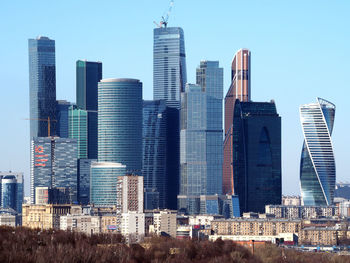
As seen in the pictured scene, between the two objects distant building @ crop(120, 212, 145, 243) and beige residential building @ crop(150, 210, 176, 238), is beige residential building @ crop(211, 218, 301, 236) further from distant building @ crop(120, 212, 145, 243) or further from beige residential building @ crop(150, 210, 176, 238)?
distant building @ crop(120, 212, 145, 243)

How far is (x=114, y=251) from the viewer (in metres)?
91.8

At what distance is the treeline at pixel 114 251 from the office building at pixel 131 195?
59.5 meters

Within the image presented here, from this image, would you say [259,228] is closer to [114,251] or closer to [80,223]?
[80,223]

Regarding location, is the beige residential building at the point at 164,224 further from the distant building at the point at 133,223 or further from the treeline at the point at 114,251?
the treeline at the point at 114,251

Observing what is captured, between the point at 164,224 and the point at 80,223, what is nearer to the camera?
the point at 164,224

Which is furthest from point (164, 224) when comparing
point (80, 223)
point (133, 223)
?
point (80, 223)

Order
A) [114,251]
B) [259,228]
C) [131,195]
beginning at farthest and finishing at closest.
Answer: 1. [259,228]
2. [131,195]
3. [114,251]

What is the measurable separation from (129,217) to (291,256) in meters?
62.6

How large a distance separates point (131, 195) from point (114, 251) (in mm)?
94903

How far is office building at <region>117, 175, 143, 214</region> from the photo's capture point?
186 meters

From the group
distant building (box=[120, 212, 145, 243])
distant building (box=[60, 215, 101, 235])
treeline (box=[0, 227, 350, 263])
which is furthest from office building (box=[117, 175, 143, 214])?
treeline (box=[0, 227, 350, 263])

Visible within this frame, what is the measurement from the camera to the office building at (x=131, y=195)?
18612 cm

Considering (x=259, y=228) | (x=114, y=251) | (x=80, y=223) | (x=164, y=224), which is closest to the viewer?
(x=114, y=251)

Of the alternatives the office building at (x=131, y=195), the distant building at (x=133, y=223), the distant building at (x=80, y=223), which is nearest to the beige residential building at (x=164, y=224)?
the distant building at (x=133, y=223)
